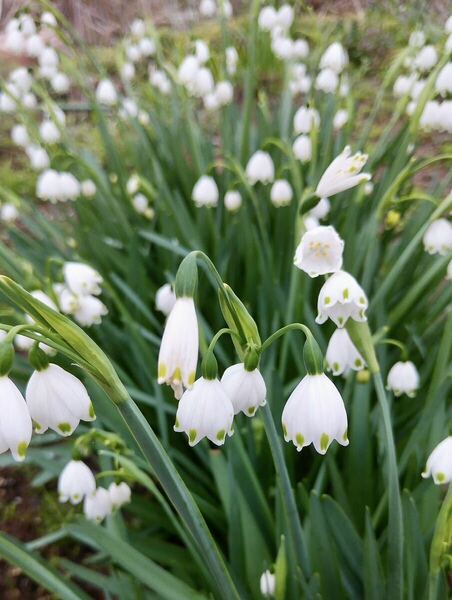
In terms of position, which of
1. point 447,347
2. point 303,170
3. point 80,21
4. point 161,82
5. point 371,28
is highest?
point 80,21

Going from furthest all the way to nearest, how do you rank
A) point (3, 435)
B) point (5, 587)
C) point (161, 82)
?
point (161, 82), point (5, 587), point (3, 435)

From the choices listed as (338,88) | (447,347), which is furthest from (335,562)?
(338,88)

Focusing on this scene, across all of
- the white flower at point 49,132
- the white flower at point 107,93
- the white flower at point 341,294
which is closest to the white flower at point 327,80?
the white flower at point 107,93

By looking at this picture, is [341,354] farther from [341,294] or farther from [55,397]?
[55,397]

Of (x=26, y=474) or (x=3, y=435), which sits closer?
(x=3, y=435)

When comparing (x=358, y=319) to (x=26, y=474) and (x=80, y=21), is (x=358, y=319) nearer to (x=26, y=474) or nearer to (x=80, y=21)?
(x=26, y=474)

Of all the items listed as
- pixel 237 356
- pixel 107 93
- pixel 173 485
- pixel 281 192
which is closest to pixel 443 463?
pixel 173 485
